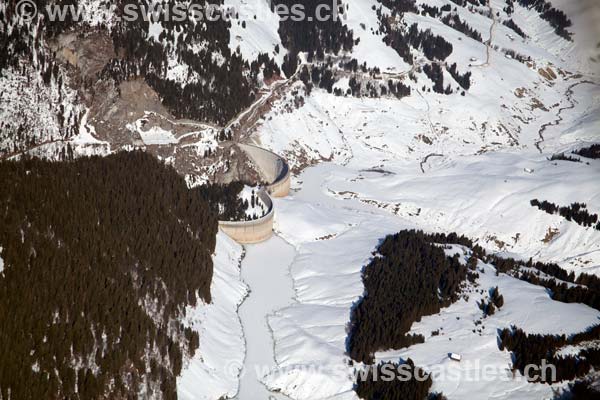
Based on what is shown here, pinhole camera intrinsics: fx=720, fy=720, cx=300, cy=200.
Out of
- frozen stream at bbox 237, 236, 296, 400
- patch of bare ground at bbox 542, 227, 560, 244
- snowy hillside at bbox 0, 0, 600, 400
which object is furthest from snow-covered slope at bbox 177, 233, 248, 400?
patch of bare ground at bbox 542, 227, 560, 244

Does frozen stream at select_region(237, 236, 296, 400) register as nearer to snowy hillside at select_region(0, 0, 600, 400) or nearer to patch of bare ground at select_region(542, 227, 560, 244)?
snowy hillside at select_region(0, 0, 600, 400)

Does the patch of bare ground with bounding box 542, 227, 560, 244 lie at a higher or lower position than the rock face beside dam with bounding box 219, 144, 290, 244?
lower

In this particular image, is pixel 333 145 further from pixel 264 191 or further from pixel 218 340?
pixel 218 340

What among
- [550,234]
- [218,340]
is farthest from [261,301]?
[550,234]

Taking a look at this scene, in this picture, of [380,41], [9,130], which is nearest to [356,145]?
[380,41]

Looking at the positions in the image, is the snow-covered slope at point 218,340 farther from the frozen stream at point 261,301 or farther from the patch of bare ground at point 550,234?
the patch of bare ground at point 550,234

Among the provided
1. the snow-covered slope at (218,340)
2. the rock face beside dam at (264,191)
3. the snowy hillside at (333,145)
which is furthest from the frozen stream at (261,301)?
the rock face beside dam at (264,191)

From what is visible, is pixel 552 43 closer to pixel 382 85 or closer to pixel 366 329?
pixel 382 85
